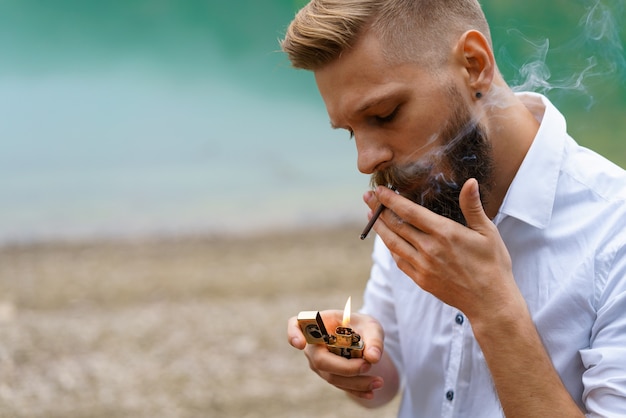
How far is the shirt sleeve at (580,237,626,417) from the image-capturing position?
211 cm

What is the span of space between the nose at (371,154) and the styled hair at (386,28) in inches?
10.6

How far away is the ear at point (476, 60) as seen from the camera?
242cm

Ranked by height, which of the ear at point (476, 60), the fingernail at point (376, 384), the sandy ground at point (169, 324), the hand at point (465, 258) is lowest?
the sandy ground at point (169, 324)

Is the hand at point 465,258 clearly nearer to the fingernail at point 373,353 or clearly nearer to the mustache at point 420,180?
the mustache at point 420,180

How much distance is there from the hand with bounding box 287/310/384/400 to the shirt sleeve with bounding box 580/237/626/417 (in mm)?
654

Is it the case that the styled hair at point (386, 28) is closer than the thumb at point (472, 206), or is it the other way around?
the thumb at point (472, 206)

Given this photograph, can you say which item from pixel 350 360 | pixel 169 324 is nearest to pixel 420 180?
pixel 350 360

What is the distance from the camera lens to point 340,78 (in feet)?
8.00

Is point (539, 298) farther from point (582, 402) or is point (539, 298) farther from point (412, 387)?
point (412, 387)

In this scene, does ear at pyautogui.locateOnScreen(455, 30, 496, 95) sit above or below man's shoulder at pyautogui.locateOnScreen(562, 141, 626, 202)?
above

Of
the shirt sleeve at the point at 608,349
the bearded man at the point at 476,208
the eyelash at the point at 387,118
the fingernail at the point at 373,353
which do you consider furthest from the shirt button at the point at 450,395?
the eyelash at the point at 387,118

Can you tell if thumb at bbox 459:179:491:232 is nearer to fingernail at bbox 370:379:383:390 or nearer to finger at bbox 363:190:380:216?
finger at bbox 363:190:380:216

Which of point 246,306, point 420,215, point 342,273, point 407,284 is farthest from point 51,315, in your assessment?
point 420,215

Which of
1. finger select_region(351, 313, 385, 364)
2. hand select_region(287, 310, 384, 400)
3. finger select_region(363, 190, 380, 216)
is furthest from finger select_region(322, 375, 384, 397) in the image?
finger select_region(363, 190, 380, 216)
